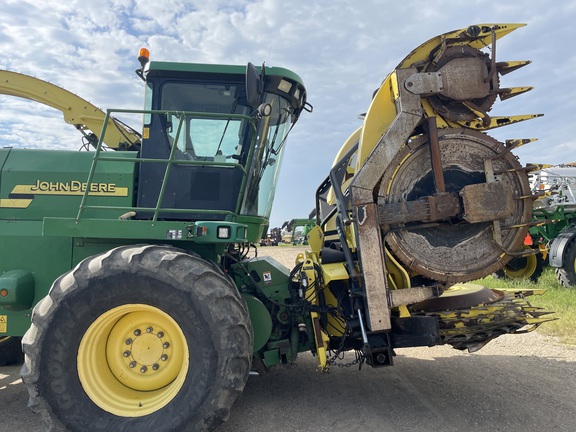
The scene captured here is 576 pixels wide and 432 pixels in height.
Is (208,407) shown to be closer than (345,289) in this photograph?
Yes

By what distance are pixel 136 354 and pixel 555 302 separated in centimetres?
754

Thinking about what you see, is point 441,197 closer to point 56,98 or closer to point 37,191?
point 37,191

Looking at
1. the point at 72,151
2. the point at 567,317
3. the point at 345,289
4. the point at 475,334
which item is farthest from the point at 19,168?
the point at 567,317

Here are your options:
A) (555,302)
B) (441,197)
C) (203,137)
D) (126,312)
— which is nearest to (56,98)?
(203,137)

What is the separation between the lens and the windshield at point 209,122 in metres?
3.78

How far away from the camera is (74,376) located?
299cm

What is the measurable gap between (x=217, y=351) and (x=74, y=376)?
1.03 m

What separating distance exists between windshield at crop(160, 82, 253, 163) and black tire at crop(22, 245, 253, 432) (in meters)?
1.09

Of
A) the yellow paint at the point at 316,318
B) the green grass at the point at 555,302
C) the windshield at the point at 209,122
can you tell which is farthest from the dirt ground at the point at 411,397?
the windshield at the point at 209,122

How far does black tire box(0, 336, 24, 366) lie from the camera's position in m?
4.89

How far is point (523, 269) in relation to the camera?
1005 centimetres

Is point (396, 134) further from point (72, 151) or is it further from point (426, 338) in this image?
point (72, 151)

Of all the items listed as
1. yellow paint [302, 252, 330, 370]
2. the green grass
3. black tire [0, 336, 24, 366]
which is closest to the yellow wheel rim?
yellow paint [302, 252, 330, 370]

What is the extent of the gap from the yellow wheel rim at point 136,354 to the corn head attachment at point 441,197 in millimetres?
1487
